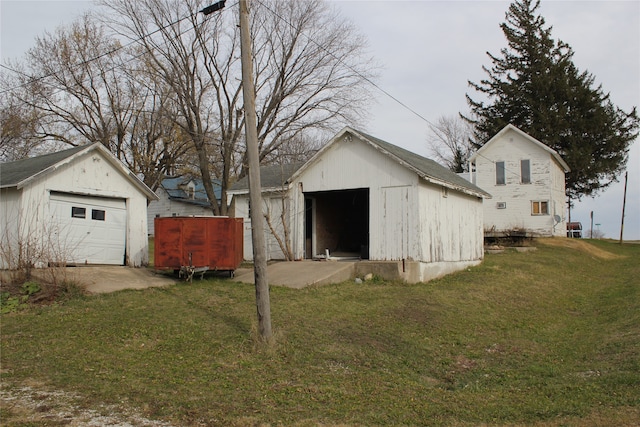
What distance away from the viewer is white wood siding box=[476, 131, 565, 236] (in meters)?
30.2

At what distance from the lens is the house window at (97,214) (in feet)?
53.3

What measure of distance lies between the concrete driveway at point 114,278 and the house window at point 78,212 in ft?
5.73

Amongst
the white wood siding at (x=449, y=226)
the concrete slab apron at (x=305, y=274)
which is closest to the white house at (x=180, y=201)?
Result: the white wood siding at (x=449, y=226)

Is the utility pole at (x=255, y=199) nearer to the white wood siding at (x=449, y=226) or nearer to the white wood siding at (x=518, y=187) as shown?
the white wood siding at (x=449, y=226)

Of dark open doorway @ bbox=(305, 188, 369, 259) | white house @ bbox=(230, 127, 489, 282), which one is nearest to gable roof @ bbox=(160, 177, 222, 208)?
dark open doorway @ bbox=(305, 188, 369, 259)

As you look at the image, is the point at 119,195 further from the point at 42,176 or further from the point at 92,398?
the point at 92,398

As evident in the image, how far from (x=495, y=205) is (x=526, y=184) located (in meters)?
2.15

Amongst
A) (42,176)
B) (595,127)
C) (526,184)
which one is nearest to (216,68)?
(42,176)

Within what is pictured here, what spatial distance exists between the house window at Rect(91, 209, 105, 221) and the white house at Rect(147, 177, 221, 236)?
2396 cm

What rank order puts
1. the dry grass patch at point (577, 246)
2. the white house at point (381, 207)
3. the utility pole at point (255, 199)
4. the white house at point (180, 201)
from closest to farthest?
the utility pole at point (255, 199)
the white house at point (381, 207)
the dry grass patch at point (577, 246)
the white house at point (180, 201)

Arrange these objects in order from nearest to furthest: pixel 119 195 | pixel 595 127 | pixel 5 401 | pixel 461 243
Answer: pixel 5 401 → pixel 119 195 → pixel 461 243 → pixel 595 127

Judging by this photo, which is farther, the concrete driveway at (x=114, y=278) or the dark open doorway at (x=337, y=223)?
the dark open doorway at (x=337, y=223)

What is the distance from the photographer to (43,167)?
14.7 m

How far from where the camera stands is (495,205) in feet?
104
